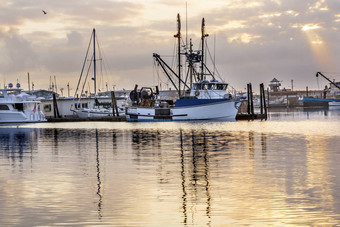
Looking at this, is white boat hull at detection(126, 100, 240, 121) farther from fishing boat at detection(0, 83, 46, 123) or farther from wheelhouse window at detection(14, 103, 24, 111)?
wheelhouse window at detection(14, 103, 24, 111)

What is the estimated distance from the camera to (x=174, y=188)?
2022 centimetres

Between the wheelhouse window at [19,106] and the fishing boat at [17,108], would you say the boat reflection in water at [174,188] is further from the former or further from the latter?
the wheelhouse window at [19,106]

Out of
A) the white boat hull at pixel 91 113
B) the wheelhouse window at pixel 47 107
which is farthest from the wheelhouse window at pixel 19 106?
the wheelhouse window at pixel 47 107

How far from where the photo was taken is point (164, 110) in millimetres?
91875

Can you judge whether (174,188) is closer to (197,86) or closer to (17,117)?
(17,117)

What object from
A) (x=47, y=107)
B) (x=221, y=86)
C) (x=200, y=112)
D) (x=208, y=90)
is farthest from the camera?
(x=47, y=107)

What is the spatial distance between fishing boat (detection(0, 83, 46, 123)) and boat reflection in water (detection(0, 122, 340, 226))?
49.1 m

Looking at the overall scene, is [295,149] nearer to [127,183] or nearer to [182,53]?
[127,183]

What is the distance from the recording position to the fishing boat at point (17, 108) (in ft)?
268

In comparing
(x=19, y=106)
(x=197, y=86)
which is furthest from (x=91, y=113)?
(x=197, y=86)

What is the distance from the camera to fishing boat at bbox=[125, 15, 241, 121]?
3418 inches

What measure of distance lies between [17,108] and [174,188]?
67.5m

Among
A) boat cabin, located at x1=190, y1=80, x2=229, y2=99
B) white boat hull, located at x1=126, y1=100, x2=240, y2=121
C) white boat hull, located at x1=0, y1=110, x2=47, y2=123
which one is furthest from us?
white boat hull, located at x1=126, y1=100, x2=240, y2=121

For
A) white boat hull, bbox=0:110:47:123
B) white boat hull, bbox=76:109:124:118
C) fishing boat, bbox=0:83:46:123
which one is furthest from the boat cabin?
white boat hull, bbox=0:110:47:123
